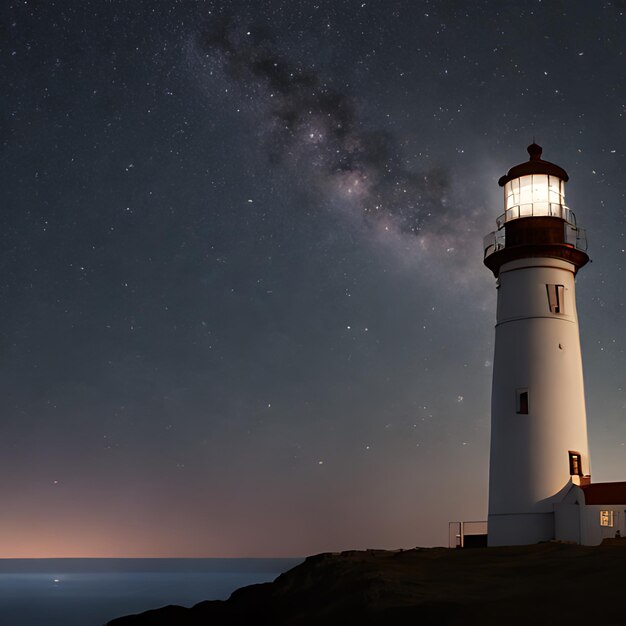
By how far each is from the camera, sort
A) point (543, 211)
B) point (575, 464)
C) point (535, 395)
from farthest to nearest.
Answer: point (543, 211)
point (535, 395)
point (575, 464)

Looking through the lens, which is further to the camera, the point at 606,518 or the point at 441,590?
the point at 606,518

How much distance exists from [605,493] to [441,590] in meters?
9.82

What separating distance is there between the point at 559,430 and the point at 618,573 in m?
10.2

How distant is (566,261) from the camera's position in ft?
68.8

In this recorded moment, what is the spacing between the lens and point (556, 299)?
20578 millimetres

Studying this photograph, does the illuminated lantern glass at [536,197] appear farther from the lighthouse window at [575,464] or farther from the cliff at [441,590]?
the cliff at [441,590]

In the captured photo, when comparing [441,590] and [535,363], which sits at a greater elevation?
[535,363]

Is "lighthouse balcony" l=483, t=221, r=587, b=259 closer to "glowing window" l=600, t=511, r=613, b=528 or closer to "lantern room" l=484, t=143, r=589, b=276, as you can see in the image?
"lantern room" l=484, t=143, r=589, b=276

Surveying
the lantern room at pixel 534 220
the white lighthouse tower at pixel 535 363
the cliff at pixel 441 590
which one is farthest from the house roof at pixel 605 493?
the lantern room at pixel 534 220

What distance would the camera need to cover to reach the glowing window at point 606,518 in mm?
18312

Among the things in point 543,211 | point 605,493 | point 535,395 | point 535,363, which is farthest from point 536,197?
point 605,493

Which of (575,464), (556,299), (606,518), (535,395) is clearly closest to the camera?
(606,518)

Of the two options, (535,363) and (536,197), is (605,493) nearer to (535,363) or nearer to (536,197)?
(535,363)

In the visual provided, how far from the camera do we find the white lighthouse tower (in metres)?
19.6
